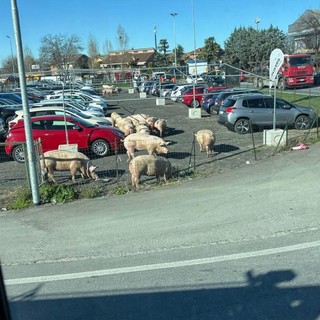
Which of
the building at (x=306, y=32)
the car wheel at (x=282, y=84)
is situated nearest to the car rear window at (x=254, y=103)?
the car wheel at (x=282, y=84)

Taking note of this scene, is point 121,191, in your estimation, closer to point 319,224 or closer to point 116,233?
point 116,233

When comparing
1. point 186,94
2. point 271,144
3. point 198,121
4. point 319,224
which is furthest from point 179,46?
point 319,224

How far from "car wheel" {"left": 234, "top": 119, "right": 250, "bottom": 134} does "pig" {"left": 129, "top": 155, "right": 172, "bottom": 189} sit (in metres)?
8.51

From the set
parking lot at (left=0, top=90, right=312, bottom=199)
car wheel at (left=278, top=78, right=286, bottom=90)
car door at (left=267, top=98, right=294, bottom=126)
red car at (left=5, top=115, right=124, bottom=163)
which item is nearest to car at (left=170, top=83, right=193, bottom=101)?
car wheel at (left=278, top=78, right=286, bottom=90)

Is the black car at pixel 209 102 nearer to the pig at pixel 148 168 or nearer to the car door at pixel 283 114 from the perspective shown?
the car door at pixel 283 114

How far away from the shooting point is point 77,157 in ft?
35.2

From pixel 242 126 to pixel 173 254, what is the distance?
13.2m

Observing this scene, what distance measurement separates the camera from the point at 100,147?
14.5 meters

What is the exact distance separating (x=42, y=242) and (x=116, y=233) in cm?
120

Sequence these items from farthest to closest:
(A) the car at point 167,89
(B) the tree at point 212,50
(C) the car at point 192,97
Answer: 1. (B) the tree at point 212,50
2. (A) the car at point 167,89
3. (C) the car at point 192,97

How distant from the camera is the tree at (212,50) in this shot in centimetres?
9450

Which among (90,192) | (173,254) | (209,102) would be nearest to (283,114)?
(209,102)

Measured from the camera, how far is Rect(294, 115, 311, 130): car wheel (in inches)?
715

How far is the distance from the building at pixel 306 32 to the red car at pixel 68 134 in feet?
210
